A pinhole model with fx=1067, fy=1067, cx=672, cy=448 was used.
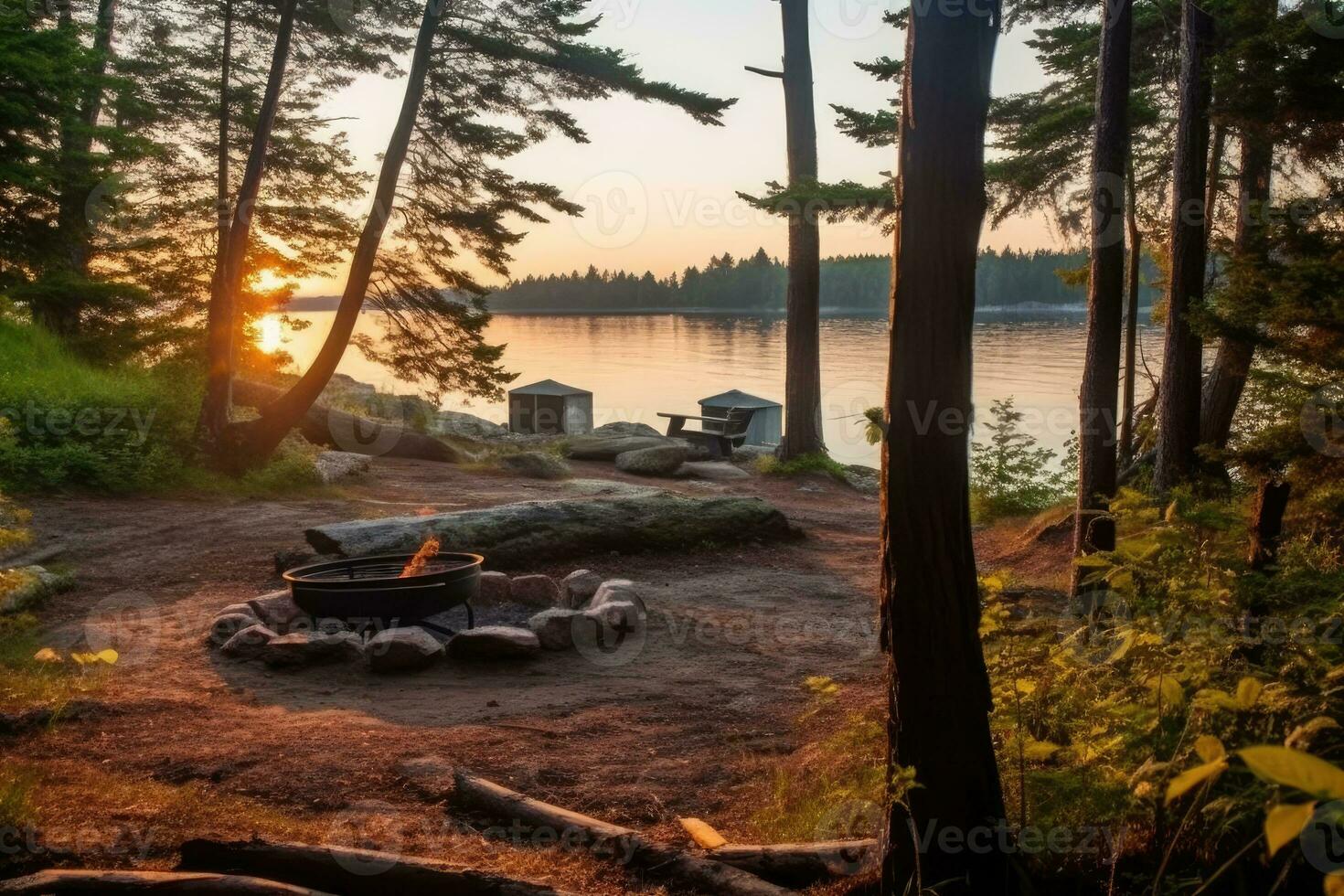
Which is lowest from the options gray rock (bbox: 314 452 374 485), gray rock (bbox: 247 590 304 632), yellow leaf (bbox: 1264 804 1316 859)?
gray rock (bbox: 314 452 374 485)

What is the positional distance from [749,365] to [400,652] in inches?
2322

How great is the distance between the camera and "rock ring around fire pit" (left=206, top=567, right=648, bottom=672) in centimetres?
785

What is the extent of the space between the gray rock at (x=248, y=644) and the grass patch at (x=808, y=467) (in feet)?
44.9

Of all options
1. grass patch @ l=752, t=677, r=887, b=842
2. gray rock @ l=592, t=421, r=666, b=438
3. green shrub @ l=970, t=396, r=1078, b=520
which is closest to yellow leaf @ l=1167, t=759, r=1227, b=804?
grass patch @ l=752, t=677, r=887, b=842

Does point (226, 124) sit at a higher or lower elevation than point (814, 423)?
higher

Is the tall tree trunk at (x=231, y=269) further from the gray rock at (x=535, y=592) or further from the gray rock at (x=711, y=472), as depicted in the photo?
the gray rock at (x=711, y=472)

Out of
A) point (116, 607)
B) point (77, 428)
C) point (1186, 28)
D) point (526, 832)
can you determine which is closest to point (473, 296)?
point (77, 428)

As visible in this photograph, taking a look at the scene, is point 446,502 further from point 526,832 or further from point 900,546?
point 900,546

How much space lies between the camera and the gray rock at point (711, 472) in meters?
21.0

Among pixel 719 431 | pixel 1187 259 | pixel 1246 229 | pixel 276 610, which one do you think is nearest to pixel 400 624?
pixel 276 610

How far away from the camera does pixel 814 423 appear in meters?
21.2

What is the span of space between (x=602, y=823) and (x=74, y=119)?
671 inches

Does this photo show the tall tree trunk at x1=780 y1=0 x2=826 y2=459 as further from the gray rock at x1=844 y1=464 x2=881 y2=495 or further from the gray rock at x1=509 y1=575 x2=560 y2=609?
the gray rock at x1=509 y1=575 x2=560 y2=609

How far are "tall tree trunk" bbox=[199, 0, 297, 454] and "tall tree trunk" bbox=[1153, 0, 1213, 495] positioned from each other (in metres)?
12.5
